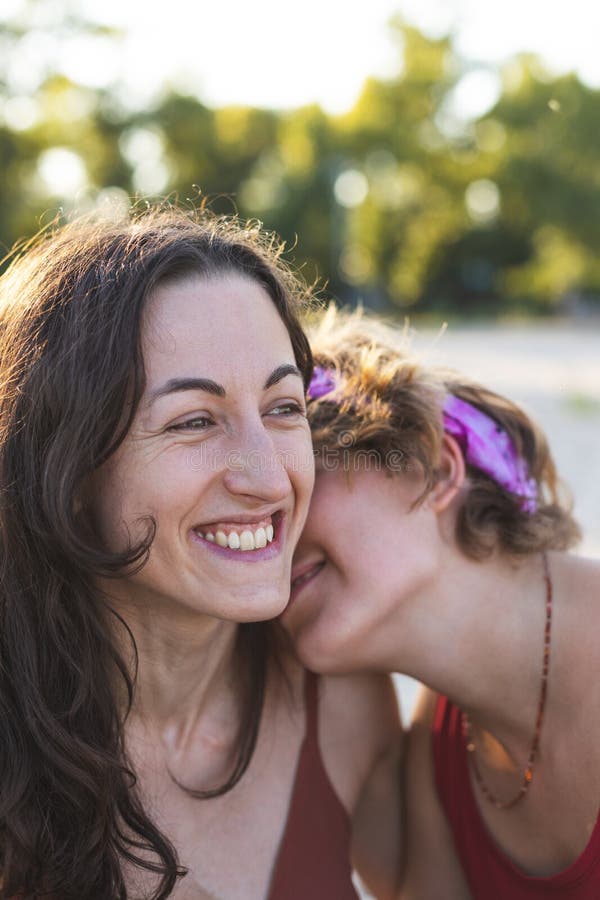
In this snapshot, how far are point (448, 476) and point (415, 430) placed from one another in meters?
0.22

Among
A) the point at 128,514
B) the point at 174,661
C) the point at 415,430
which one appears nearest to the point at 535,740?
the point at 415,430

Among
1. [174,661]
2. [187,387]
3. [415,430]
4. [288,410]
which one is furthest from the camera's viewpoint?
[415,430]

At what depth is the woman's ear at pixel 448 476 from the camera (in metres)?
2.76

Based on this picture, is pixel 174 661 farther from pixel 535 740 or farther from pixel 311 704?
pixel 535 740

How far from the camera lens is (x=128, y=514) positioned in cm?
216

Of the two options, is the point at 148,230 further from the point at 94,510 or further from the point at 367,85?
the point at 367,85

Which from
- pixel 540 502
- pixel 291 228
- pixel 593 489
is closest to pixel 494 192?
pixel 291 228

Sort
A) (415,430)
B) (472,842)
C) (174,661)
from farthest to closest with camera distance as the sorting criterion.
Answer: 1. (472,842)
2. (415,430)
3. (174,661)

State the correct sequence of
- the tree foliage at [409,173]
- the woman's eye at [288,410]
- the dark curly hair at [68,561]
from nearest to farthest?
the dark curly hair at [68,561]
the woman's eye at [288,410]
the tree foliage at [409,173]

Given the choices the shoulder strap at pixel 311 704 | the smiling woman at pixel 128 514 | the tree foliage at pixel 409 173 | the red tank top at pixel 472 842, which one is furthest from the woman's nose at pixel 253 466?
the tree foliage at pixel 409 173

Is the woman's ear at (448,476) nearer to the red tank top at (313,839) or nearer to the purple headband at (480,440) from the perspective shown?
the purple headband at (480,440)

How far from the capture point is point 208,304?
7.32 ft

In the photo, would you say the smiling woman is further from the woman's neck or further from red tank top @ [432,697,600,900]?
red tank top @ [432,697,600,900]

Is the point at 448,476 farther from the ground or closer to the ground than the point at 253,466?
farther from the ground
